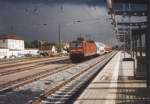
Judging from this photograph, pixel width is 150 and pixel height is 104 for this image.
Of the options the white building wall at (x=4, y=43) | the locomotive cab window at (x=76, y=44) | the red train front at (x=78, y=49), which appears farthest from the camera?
the white building wall at (x=4, y=43)

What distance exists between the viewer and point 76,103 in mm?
13773

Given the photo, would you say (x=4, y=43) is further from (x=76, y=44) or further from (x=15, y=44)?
(x=76, y=44)

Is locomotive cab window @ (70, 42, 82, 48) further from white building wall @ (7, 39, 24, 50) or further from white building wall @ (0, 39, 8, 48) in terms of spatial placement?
white building wall @ (7, 39, 24, 50)

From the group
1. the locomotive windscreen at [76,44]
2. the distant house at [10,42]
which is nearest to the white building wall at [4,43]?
the distant house at [10,42]

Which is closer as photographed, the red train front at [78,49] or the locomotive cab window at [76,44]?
the red train front at [78,49]

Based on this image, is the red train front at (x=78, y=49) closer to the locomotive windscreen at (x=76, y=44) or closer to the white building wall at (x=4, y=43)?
the locomotive windscreen at (x=76, y=44)

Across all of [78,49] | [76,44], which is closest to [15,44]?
[76,44]

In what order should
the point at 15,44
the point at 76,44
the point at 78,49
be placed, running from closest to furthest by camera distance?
the point at 78,49
the point at 76,44
the point at 15,44

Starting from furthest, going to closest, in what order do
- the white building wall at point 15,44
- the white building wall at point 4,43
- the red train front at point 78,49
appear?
the white building wall at point 15,44 → the white building wall at point 4,43 → the red train front at point 78,49

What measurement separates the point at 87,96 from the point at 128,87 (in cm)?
333

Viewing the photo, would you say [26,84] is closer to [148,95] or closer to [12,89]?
[12,89]

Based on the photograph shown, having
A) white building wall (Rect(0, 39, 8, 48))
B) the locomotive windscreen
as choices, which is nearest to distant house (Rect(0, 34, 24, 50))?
white building wall (Rect(0, 39, 8, 48))

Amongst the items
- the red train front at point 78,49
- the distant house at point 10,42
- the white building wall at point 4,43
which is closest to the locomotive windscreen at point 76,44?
the red train front at point 78,49

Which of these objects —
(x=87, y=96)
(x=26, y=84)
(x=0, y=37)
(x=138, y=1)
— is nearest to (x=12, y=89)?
(x=26, y=84)
